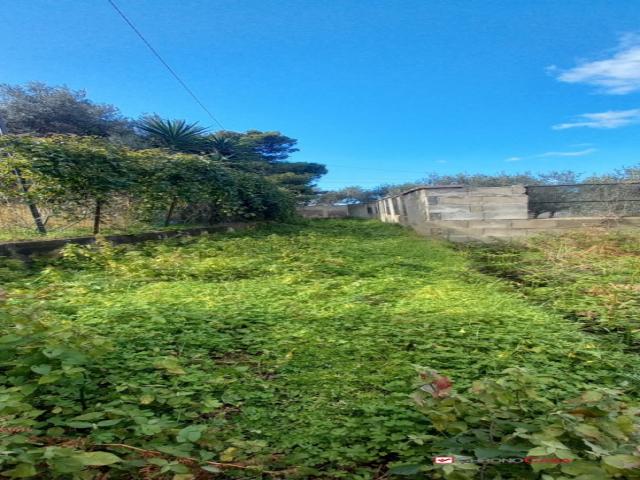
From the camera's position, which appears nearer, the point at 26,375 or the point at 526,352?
the point at 26,375

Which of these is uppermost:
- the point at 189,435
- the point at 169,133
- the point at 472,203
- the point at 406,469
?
the point at 169,133

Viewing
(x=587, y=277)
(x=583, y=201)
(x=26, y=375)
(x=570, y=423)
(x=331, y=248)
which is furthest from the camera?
(x=583, y=201)

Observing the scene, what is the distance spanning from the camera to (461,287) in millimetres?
4070

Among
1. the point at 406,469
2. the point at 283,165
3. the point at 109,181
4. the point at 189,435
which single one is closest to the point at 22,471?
the point at 189,435

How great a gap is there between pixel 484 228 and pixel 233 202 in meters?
5.40

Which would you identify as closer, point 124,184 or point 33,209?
point 33,209

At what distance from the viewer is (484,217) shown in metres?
8.43

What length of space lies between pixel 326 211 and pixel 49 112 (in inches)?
546

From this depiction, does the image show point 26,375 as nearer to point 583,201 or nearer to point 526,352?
point 526,352

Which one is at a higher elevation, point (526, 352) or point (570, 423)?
point (570, 423)

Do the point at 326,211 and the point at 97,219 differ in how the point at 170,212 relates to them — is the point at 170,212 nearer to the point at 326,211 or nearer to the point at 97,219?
the point at 97,219

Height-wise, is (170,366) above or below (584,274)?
above

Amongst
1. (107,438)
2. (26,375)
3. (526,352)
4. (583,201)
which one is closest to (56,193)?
(26,375)

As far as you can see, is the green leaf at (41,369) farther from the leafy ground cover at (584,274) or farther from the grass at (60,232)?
the grass at (60,232)
